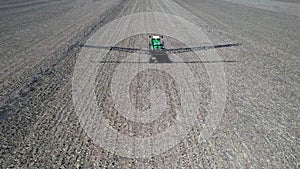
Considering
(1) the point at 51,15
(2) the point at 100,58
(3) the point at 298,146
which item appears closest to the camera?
(3) the point at 298,146

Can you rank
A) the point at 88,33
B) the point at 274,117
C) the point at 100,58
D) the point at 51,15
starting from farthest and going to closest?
the point at 51,15, the point at 88,33, the point at 100,58, the point at 274,117

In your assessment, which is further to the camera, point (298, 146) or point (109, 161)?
point (298, 146)

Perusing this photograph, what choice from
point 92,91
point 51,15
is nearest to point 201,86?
Result: point 92,91

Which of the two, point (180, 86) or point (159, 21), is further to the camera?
point (159, 21)

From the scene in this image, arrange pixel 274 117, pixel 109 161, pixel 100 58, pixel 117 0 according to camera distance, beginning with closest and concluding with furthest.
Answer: pixel 109 161
pixel 274 117
pixel 100 58
pixel 117 0

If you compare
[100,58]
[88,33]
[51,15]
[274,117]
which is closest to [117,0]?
[51,15]

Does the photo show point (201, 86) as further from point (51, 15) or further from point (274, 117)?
point (51, 15)

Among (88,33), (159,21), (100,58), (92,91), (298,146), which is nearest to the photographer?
(298,146)

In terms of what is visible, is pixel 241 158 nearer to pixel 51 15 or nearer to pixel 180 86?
pixel 180 86

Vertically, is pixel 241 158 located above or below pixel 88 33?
below
